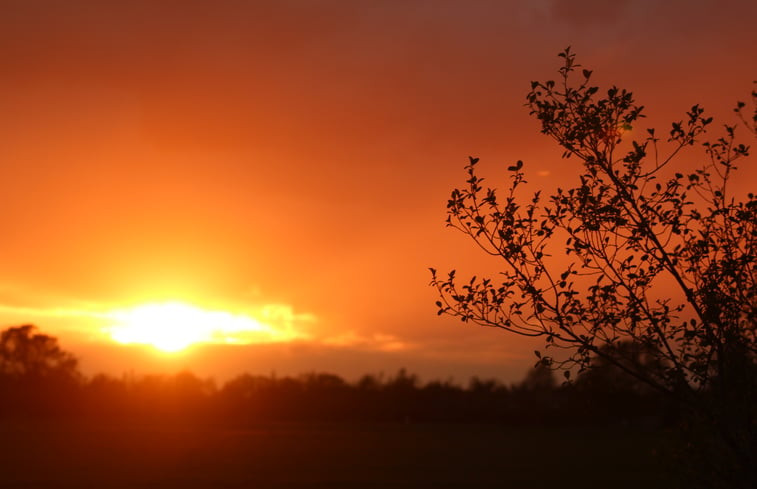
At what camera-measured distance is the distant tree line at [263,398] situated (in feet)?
287

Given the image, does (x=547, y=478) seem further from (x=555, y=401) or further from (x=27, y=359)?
(x=27, y=359)

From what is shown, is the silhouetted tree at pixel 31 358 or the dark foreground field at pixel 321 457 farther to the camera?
the silhouetted tree at pixel 31 358

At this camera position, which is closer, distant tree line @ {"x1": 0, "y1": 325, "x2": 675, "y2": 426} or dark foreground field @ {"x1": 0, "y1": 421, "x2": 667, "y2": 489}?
dark foreground field @ {"x1": 0, "y1": 421, "x2": 667, "y2": 489}

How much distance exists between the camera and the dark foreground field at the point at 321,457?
1922 inches

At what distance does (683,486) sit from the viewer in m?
15.3

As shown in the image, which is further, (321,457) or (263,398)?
(263,398)

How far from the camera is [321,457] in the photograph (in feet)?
203

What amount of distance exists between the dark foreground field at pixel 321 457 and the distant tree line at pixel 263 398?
5689 mm

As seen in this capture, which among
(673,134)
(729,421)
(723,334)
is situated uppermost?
(673,134)

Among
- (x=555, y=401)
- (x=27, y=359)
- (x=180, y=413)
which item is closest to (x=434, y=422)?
(x=555, y=401)

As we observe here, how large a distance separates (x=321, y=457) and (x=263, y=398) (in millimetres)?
32114

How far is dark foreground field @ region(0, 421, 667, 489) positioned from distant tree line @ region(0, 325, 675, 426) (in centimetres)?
569

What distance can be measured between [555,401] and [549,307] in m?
84.6

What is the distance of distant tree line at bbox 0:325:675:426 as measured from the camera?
8750cm
